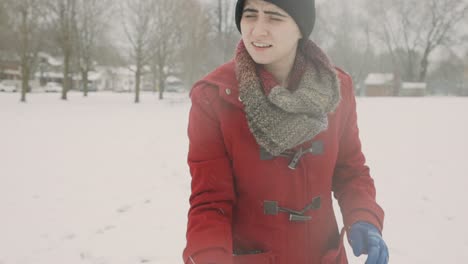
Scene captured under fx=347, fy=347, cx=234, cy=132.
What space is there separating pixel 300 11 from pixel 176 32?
2555 centimetres

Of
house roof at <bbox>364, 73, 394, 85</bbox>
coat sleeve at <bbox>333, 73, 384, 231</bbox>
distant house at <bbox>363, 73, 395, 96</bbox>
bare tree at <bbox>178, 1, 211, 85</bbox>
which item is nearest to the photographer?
coat sleeve at <bbox>333, 73, 384, 231</bbox>

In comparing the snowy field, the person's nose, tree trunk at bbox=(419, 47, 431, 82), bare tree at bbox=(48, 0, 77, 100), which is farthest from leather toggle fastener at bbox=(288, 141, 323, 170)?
tree trunk at bbox=(419, 47, 431, 82)

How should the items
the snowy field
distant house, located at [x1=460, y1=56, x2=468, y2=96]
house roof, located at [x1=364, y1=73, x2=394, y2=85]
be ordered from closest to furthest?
the snowy field, distant house, located at [x1=460, y1=56, x2=468, y2=96], house roof, located at [x1=364, y1=73, x2=394, y2=85]

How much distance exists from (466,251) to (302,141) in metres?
2.98

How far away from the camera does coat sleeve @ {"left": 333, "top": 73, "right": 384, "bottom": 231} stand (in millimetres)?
1389

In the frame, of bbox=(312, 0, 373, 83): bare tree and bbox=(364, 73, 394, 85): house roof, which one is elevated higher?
bbox=(312, 0, 373, 83): bare tree

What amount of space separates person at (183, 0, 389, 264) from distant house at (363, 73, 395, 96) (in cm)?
5484

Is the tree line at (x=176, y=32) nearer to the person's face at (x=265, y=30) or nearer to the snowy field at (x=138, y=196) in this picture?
the snowy field at (x=138, y=196)

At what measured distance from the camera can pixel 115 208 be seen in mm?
4184

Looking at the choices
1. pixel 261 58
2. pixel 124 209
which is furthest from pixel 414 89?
pixel 261 58

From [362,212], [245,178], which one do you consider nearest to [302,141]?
[245,178]

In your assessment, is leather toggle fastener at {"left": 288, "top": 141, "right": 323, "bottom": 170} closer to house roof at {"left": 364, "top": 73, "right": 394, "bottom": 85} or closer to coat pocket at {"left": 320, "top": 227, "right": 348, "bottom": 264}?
coat pocket at {"left": 320, "top": 227, "right": 348, "bottom": 264}

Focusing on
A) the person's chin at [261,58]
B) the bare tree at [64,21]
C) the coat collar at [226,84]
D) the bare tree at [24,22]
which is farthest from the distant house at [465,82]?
the coat collar at [226,84]

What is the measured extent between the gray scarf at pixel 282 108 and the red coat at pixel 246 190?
45 millimetres
